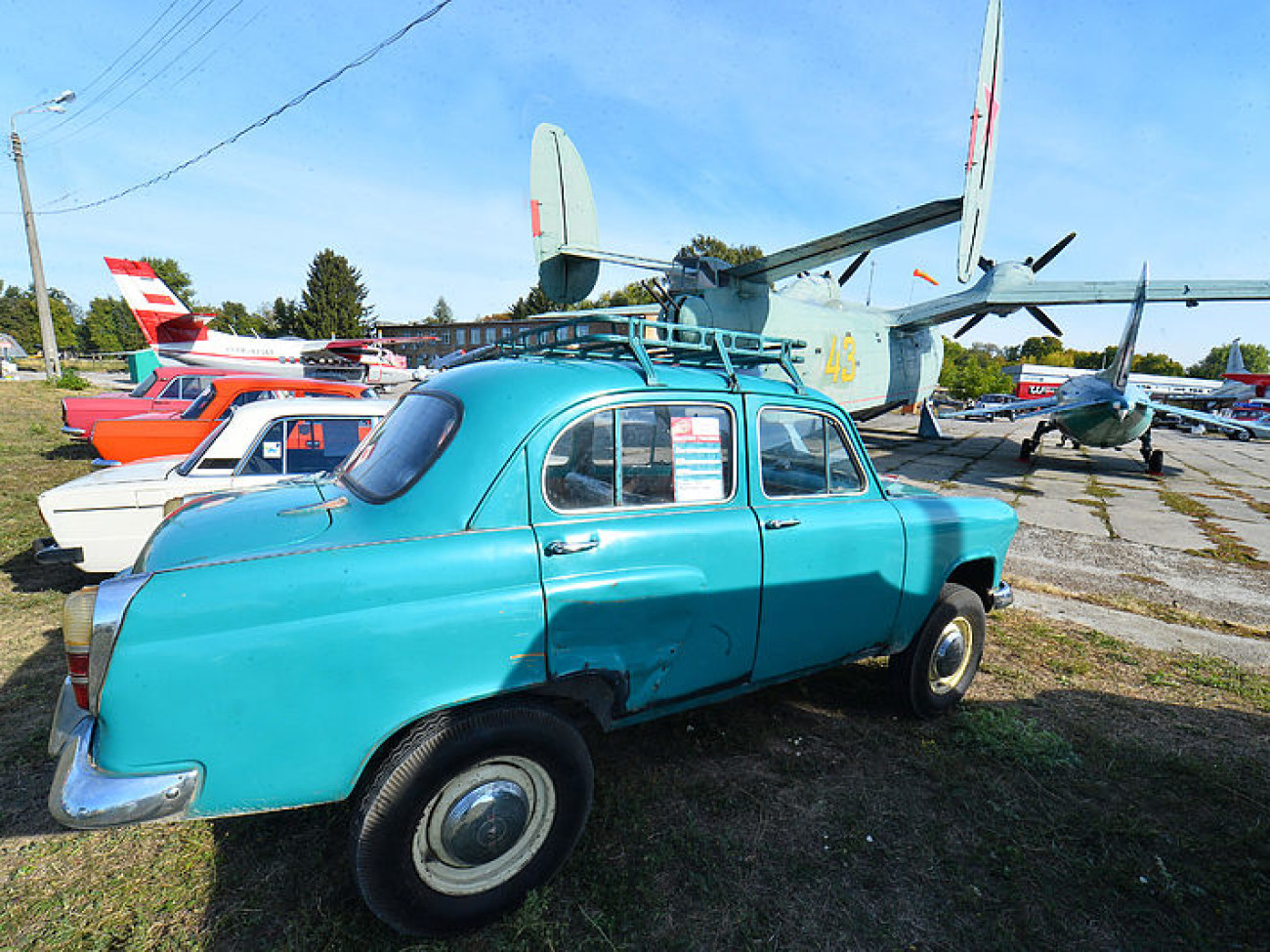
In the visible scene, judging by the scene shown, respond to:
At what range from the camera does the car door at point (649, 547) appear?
7.18 ft

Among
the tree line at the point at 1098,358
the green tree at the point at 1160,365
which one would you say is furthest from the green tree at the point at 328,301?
the green tree at the point at 1160,365

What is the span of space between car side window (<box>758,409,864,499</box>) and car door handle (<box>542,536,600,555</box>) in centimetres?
96

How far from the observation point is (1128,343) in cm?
1427

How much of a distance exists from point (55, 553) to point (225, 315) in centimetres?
9434

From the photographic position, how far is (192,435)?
268 inches

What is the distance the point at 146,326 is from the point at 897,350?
26.6 metres

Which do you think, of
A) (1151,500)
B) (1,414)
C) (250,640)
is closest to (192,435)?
(250,640)

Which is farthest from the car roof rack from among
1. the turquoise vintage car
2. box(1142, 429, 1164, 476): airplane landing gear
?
box(1142, 429, 1164, 476): airplane landing gear

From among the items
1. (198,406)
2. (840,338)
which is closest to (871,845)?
Answer: (198,406)

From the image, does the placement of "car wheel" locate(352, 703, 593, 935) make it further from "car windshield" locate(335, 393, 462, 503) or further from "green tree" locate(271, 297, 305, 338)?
"green tree" locate(271, 297, 305, 338)

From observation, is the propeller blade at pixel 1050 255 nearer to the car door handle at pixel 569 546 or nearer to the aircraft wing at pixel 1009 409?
the aircraft wing at pixel 1009 409

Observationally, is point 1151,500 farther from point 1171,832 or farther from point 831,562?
point 831,562

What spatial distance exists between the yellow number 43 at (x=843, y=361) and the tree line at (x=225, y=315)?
4482cm

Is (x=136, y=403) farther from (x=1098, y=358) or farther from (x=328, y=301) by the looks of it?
(x=1098, y=358)
